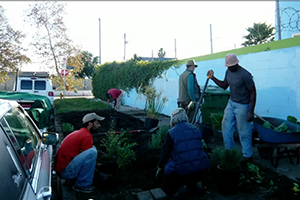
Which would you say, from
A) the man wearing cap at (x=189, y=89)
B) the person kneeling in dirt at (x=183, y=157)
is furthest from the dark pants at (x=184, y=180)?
the man wearing cap at (x=189, y=89)

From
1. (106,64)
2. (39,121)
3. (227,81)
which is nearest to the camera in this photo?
(227,81)

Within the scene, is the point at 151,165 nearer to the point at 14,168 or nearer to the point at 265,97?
the point at 14,168

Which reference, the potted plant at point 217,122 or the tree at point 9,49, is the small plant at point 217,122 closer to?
the potted plant at point 217,122

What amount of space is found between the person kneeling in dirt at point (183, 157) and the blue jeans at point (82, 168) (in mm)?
990

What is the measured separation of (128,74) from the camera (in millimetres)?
16172

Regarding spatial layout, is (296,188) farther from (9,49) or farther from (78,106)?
(9,49)

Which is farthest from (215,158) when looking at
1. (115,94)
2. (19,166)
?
(115,94)

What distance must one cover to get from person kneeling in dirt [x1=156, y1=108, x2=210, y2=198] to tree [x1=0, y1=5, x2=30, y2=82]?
1759 centimetres

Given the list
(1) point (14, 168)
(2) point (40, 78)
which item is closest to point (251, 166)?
(1) point (14, 168)

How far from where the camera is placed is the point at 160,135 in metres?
5.95

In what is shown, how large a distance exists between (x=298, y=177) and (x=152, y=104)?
214 inches

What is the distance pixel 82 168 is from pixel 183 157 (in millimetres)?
1405

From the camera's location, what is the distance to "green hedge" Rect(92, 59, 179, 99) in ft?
42.4

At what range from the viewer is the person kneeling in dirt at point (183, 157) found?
144 inches
